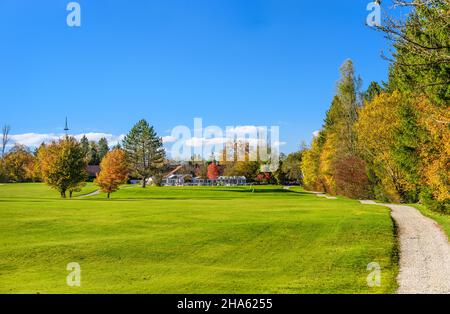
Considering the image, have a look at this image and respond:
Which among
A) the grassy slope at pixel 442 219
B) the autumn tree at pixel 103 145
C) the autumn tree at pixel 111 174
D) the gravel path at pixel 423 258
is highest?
the autumn tree at pixel 103 145

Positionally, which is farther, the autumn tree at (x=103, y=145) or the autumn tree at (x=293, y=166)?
the autumn tree at (x=103, y=145)

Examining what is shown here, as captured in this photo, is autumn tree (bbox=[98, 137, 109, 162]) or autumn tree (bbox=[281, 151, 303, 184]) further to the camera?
autumn tree (bbox=[98, 137, 109, 162])

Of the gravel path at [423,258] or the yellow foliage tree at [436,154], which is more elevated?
the yellow foliage tree at [436,154]

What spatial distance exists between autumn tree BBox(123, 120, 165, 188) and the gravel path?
237 feet

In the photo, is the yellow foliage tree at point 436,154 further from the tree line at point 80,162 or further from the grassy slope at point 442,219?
the tree line at point 80,162

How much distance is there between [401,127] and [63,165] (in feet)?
148

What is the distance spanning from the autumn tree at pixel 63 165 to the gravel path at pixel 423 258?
153ft

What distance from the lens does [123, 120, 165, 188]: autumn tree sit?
314ft

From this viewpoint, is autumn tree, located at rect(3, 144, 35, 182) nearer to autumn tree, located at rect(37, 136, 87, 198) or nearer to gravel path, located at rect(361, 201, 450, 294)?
autumn tree, located at rect(37, 136, 87, 198)

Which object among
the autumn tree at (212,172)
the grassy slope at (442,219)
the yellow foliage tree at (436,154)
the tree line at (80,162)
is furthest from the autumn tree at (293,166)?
the grassy slope at (442,219)

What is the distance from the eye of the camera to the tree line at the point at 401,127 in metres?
13.9

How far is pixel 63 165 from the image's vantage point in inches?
2431

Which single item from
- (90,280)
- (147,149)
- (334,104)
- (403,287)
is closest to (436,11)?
(403,287)

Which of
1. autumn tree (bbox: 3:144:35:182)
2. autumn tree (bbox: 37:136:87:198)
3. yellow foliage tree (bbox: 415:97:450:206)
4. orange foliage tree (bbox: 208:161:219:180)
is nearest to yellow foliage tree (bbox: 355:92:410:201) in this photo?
yellow foliage tree (bbox: 415:97:450:206)
